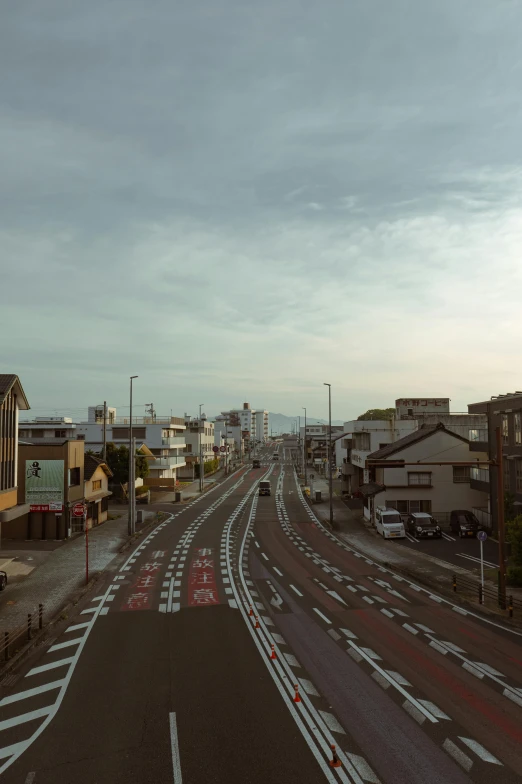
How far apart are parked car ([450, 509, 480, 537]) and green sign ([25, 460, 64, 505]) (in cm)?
3272

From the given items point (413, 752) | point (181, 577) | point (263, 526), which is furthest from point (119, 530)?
point (413, 752)

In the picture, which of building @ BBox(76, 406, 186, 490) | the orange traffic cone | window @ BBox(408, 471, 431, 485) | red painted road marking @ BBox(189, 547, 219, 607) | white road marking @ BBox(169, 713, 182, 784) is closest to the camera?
white road marking @ BBox(169, 713, 182, 784)

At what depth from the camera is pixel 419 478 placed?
168 feet

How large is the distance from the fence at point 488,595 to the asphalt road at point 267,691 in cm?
156

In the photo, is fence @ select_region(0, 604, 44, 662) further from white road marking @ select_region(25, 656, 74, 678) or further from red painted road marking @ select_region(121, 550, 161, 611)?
red painted road marking @ select_region(121, 550, 161, 611)

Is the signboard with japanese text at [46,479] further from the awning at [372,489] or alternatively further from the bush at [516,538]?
the bush at [516,538]

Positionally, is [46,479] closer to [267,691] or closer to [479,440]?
[267,691]

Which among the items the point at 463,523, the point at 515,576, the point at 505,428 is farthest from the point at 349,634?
the point at 463,523

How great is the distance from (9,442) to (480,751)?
89.1 ft

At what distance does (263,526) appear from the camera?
166 feet

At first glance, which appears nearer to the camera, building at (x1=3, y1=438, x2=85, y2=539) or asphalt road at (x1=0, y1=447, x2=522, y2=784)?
asphalt road at (x1=0, y1=447, x2=522, y2=784)

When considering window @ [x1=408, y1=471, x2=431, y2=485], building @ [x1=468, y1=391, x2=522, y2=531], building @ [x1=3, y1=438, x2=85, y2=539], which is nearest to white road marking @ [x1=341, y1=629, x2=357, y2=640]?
building @ [x1=468, y1=391, x2=522, y2=531]

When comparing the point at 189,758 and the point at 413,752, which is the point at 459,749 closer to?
the point at 413,752

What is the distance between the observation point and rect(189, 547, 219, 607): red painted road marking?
2564cm
